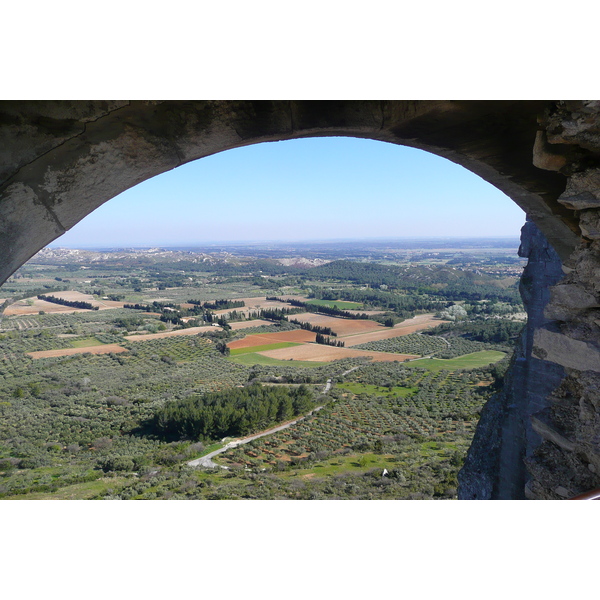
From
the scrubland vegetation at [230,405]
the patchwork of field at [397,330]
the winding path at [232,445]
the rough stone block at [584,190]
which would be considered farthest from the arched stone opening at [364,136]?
the patchwork of field at [397,330]

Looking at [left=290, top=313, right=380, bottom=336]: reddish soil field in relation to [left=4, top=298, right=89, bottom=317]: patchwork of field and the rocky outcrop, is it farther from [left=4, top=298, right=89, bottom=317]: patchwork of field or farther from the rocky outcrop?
the rocky outcrop

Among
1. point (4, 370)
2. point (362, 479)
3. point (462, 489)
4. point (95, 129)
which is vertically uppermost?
point (95, 129)

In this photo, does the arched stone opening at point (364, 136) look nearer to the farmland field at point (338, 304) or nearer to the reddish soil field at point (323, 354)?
the reddish soil field at point (323, 354)

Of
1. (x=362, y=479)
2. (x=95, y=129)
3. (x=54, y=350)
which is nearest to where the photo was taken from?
(x=95, y=129)

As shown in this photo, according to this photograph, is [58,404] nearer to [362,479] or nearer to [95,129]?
[362,479]

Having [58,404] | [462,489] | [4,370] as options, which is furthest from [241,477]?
[4,370]

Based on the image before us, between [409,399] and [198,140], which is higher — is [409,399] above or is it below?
below

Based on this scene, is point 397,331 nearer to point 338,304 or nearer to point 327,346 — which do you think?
point 327,346
